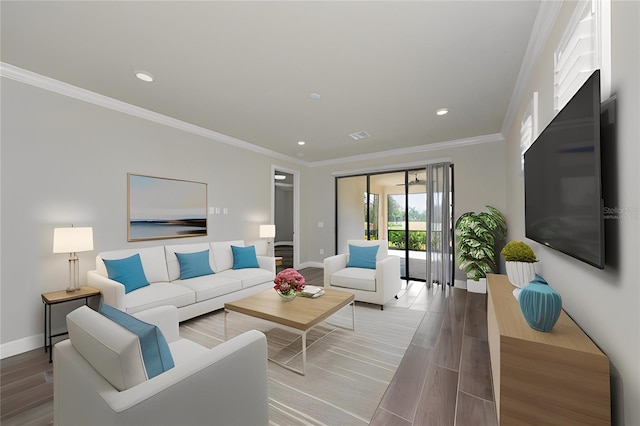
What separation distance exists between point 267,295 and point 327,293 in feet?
2.19

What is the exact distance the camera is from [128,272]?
2.88 metres

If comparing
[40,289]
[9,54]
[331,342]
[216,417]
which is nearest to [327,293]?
[331,342]

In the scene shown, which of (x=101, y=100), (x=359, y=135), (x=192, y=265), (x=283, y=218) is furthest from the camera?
(x=283, y=218)

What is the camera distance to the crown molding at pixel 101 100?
254 cm

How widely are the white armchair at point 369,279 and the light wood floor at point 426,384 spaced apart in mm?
678

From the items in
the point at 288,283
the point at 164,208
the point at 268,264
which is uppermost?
the point at 164,208

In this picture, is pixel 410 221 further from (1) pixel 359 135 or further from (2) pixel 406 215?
(1) pixel 359 135

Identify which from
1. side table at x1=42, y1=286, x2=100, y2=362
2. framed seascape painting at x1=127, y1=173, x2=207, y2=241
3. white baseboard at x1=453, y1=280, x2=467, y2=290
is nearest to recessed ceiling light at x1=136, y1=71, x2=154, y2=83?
framed seascape painting at x1=127, y1=173, x2=207, y2=241

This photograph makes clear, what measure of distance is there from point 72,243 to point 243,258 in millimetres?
2021

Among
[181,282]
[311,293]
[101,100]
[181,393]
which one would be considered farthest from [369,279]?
[101,100]

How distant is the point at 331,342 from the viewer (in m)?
2.64

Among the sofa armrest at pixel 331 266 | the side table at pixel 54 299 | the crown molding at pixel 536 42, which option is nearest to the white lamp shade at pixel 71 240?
the side table at pixel 54 299

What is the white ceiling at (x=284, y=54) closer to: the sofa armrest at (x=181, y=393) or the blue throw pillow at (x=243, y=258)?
the blue throw pillow at (x=243, y=258)

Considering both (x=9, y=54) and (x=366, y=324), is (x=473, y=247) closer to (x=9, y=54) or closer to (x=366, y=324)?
(x=366, y=324)
